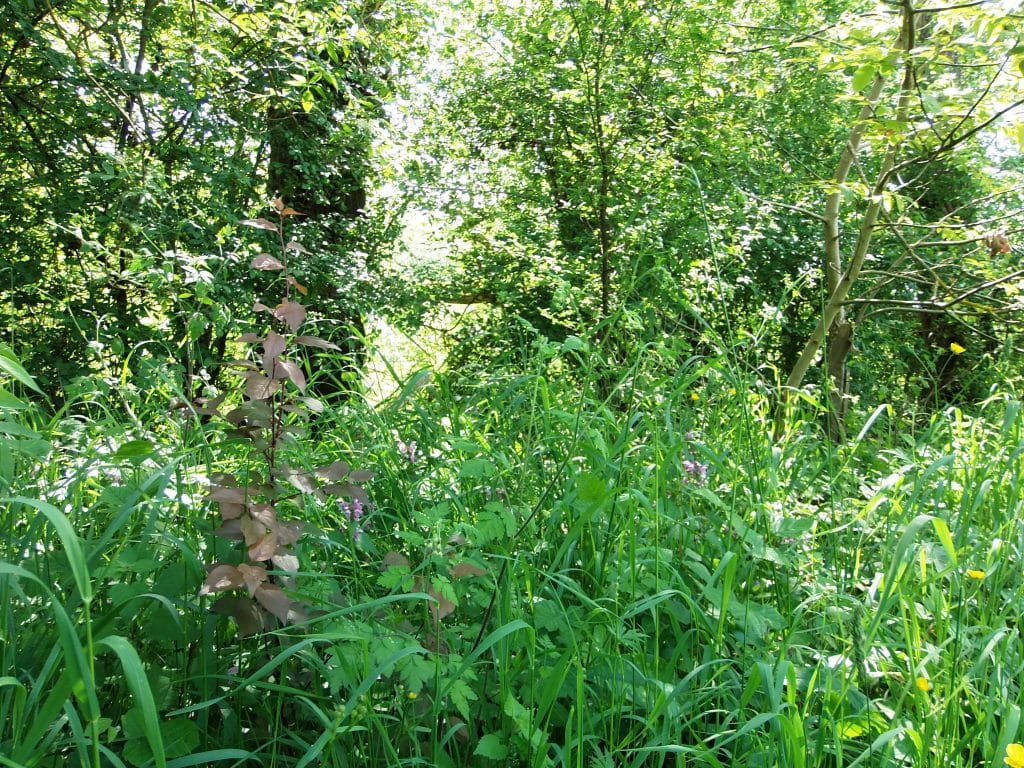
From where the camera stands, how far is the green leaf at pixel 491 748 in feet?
4.11

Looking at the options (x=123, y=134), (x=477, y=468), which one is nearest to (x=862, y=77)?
(x=477, y=468)

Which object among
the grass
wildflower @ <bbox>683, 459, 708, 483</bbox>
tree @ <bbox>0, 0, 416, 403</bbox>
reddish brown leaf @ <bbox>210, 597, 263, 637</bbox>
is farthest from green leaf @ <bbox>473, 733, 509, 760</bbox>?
tree @ <bbox>0, 0, 416, 403</bbox>

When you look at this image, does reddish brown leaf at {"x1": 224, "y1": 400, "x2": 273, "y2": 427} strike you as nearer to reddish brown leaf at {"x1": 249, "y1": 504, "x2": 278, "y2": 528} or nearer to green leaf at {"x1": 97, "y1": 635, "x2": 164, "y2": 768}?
reddish brown leaf at {"x1": 249, "y1": 504, "x2": 278, "y2": 528}

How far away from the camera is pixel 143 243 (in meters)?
4.77

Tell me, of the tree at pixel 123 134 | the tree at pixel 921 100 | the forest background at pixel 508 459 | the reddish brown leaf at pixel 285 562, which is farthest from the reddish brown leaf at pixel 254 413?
the tree at pixel 123 134

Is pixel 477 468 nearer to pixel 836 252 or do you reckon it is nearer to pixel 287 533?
pixel 287 533

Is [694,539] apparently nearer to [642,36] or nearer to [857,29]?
[857,29]

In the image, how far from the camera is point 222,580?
1300 millimetres

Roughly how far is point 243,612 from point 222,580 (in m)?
0.09

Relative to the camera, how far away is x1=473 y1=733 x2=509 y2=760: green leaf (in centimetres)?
125

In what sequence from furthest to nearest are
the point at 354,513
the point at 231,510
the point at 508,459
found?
the point at 508,459, the point at 354,513, the point at 231,510

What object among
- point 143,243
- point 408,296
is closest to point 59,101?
point 143,243

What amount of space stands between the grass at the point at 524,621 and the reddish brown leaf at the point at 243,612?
0.21 ft

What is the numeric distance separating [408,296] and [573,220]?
5.37ft
